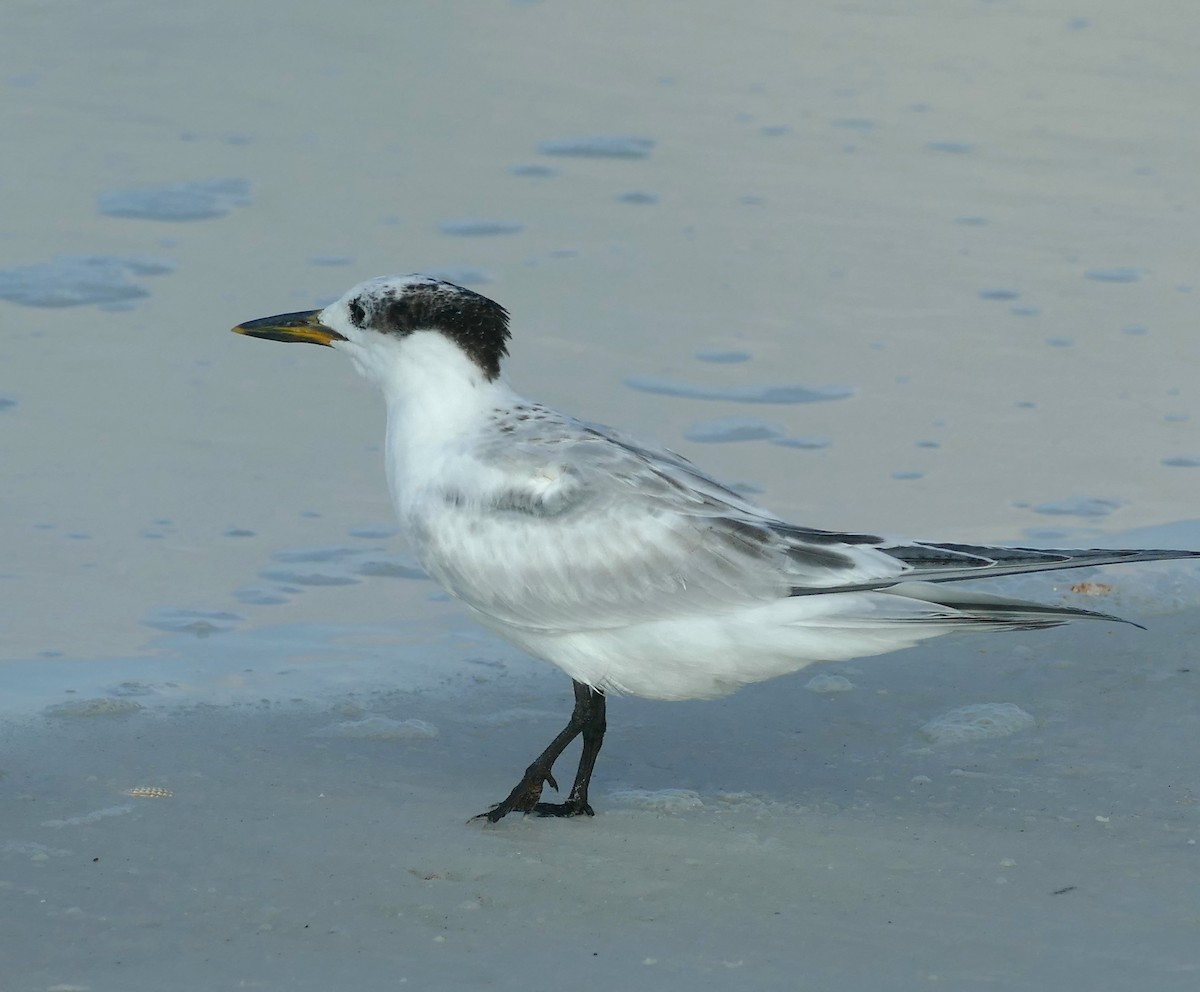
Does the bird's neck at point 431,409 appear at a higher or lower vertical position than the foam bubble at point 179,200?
higher

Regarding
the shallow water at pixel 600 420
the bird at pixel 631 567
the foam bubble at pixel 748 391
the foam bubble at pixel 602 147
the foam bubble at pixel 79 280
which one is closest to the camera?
the shallow water at pixel 600 420

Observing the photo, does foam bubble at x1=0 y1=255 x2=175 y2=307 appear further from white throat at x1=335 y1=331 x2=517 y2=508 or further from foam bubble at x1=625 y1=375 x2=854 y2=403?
white throat at x1=335 y1=331 x2=517 y2=508

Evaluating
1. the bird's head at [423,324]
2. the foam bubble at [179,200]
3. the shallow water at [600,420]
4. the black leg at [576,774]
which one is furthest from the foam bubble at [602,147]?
the black leg at [576,774]

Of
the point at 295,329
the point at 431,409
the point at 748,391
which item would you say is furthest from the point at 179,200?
the point at 431,409

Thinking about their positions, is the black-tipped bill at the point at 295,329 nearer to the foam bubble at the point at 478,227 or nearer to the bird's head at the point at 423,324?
the bird's head at the point at 423,324

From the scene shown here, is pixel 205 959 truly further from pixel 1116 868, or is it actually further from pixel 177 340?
pixel 177 340

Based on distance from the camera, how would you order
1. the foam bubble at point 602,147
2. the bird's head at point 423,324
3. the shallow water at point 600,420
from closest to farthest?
the shallow water at point 600,420 → the bird's head at point 423,324 → the foam bubble at point 602,147

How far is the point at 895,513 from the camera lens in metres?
6.03

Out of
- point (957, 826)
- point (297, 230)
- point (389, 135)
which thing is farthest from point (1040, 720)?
point (389, 135)

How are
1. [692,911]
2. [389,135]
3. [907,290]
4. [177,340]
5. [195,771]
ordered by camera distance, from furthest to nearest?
[389,135] → [907,290] → [177,340] → [195,771] → [692,911]

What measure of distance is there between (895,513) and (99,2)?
7.37 meters

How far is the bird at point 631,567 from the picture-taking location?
4105 millimetres

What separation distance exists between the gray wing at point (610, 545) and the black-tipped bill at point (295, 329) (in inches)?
27.8

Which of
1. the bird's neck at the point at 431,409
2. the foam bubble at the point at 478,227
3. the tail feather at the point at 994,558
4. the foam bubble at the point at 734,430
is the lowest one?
the foam bubble at the point at 734,430
